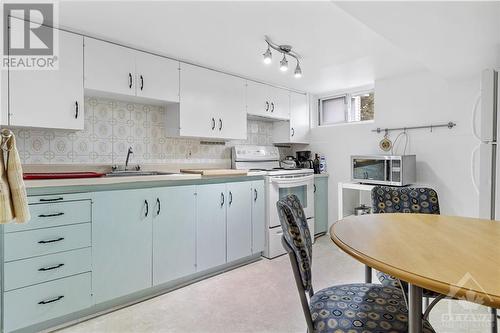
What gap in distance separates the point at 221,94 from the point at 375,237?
8.03 feet

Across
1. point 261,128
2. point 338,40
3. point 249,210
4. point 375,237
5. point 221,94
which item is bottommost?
point 249,210

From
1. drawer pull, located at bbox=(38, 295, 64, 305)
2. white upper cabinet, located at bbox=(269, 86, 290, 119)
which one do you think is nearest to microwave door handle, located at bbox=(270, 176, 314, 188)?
white upper cabinet, located at bbox=(269, 86, 290, 119)

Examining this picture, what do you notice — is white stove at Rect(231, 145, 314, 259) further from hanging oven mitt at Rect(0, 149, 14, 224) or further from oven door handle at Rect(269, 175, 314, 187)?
hanging oven mitt at Rect(0, 149, 14, 224)

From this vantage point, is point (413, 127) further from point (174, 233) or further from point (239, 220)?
point (174, 233)

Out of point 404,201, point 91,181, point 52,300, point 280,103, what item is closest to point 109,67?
point 91,181

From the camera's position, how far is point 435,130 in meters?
3.16

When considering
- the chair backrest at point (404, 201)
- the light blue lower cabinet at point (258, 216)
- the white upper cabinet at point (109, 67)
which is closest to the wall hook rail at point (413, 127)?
the chair backrest at point (404, 201)

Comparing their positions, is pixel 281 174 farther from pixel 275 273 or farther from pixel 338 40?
pixel 338 40

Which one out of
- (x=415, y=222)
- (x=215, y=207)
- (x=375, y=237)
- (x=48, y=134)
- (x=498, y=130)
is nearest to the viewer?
(x=375, y=237)

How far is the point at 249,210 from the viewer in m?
3.11

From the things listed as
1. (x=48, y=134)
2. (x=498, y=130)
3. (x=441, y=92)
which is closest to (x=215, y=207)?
(x=48, y=134)

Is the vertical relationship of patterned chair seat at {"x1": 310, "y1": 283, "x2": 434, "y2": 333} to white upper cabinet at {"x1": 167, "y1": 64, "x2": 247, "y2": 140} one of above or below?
below

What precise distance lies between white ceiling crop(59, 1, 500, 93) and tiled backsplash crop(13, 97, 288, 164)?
0.65 metres

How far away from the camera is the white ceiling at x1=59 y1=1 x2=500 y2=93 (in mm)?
1585
